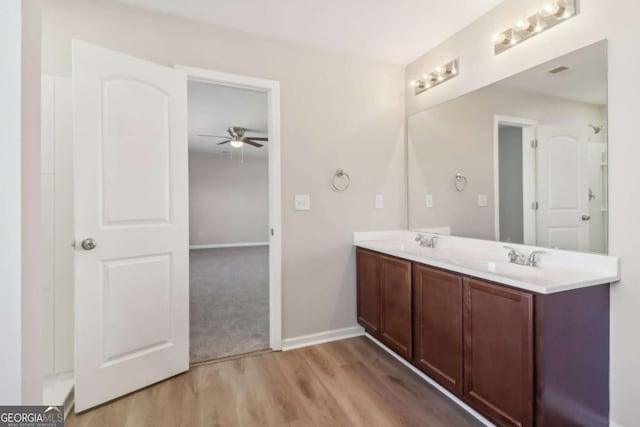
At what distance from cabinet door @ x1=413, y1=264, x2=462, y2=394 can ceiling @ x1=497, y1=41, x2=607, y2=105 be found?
1.17 metres

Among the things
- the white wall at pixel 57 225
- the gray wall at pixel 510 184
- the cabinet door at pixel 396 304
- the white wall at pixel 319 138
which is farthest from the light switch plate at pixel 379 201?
the white wall at pixel 57 225

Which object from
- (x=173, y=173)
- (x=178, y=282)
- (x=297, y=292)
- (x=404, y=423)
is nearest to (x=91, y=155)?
(x=173, y=173)

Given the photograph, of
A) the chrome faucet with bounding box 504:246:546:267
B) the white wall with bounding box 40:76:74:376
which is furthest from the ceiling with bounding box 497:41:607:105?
the white wall with bounding box 40:76:74:376

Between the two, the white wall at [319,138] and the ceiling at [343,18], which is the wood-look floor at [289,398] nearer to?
the white wall at [319,138]

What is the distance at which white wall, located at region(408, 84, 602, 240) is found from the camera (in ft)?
5.71

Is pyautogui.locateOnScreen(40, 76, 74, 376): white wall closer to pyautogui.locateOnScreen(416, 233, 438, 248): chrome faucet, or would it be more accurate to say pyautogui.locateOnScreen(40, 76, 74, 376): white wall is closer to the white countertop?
the white countertop

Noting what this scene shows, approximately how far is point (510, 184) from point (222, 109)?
3.61 meters

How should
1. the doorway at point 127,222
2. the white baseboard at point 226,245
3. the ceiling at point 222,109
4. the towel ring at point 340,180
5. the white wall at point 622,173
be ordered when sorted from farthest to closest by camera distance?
1. the white baseboard at point 226,245
2. the ceiling at point 222,109
3. the towel ring at point 340,180
4. the doorway at point 127,222
5. the white wall at point 622,173

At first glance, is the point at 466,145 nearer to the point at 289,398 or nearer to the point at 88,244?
the point at 289,398

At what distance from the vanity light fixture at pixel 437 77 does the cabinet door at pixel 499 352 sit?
167 centimetres

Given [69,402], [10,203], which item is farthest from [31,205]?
[69,402]

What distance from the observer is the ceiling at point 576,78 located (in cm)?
149

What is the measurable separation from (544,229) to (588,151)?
0.47m

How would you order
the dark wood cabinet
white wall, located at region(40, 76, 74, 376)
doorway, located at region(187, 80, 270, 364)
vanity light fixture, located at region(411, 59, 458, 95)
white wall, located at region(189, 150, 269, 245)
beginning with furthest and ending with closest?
white wall, located at region(189, 150, 269, 245), doorway, located at region(187, 80, 270, 364), vanity light fixture, located at region(411, 59, 458, 95), white wall, located at region(40, 76, 74, 376), the dark wood cabinet
